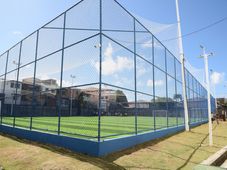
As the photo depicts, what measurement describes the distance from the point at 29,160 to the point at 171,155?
454 centimetres

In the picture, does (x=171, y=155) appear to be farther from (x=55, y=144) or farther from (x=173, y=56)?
(x=173, y=56)

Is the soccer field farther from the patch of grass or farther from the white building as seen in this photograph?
the white building

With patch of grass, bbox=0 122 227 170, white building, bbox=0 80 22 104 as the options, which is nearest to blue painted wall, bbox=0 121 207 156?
patch of grass, bbox=0 122 227 170

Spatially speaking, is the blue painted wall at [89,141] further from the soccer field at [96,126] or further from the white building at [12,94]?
the white building at [12,94]

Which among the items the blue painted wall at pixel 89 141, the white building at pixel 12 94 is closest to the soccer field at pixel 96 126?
the blue painted wall at pixel 89 141

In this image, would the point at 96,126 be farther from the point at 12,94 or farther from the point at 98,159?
the point at 98,159

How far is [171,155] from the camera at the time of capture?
7.06m

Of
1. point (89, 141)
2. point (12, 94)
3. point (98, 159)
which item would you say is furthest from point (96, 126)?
point (98, 159)

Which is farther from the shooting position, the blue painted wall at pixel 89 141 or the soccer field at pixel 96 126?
the soccer field at pixel 96 126

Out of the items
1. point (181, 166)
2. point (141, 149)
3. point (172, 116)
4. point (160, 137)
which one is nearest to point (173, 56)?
point (172, 116)

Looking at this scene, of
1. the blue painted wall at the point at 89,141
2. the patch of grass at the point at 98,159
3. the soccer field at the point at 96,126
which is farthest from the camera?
the soccer field at the point at 96,126

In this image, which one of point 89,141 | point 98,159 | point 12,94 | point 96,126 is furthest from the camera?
point 12,94

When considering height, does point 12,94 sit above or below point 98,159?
above

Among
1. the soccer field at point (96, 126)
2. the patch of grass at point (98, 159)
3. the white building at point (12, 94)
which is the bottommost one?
the patch of grass at point (98, 159)
